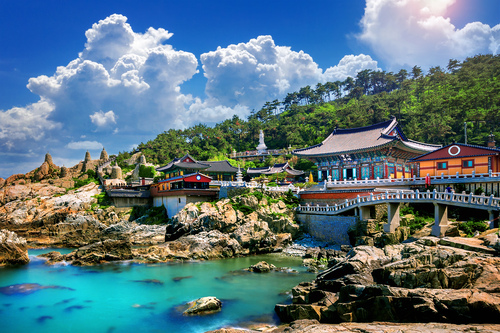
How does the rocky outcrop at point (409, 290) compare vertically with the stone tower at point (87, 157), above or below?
below

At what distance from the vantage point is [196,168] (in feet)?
160

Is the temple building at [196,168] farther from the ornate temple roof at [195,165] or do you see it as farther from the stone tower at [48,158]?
the stone tower at [48,158]

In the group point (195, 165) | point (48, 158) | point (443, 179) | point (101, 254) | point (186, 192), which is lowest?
point (101, 254)

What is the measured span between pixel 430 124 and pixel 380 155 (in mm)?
27516

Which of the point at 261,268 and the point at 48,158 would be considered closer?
the point at 261,268

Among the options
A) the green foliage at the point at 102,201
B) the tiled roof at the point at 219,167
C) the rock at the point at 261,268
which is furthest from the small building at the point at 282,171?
the rock at the point at 261,268

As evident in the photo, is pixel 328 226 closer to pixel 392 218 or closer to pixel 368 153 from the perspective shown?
pixel 392 218

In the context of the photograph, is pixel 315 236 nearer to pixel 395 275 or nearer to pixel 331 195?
pixel 331 195

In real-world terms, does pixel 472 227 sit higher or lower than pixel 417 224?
higher

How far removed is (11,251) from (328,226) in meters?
29.3

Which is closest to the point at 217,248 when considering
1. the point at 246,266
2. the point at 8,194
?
the point at 246,266

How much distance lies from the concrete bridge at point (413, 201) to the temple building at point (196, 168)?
1916 centimetres

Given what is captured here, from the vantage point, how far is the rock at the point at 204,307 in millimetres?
17297

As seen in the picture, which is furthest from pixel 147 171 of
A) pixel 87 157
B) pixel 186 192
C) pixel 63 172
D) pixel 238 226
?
pixel 238 226
